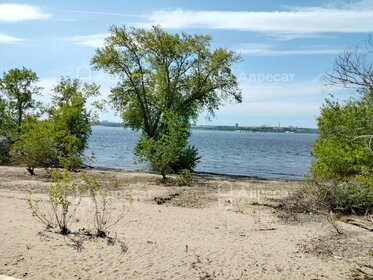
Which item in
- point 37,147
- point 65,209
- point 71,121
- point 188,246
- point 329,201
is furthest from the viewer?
point 71,121

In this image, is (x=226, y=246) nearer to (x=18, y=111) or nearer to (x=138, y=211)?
(x=138, y=211)

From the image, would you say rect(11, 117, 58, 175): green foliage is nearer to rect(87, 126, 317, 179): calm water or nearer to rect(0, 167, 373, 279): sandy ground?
rect(87, 126, 317, 179): calm water

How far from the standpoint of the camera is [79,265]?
788cm

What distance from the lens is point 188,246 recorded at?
30.7 feet

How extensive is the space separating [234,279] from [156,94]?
82.9 ft

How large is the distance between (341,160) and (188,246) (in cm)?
1085

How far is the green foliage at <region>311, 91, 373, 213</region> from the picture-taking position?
13328mm

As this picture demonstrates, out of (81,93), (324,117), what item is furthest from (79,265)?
(81,93)

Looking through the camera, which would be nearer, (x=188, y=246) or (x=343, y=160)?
(x=188, y=246)

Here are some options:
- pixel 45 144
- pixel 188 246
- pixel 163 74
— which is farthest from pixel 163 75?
pixel 188 246

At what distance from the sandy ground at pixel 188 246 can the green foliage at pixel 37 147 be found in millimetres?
8430

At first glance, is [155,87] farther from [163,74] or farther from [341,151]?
[341,151]

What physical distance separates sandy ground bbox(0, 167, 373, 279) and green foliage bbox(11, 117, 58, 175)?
27.7 feet

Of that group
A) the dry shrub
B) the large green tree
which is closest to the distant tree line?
the large green tree
